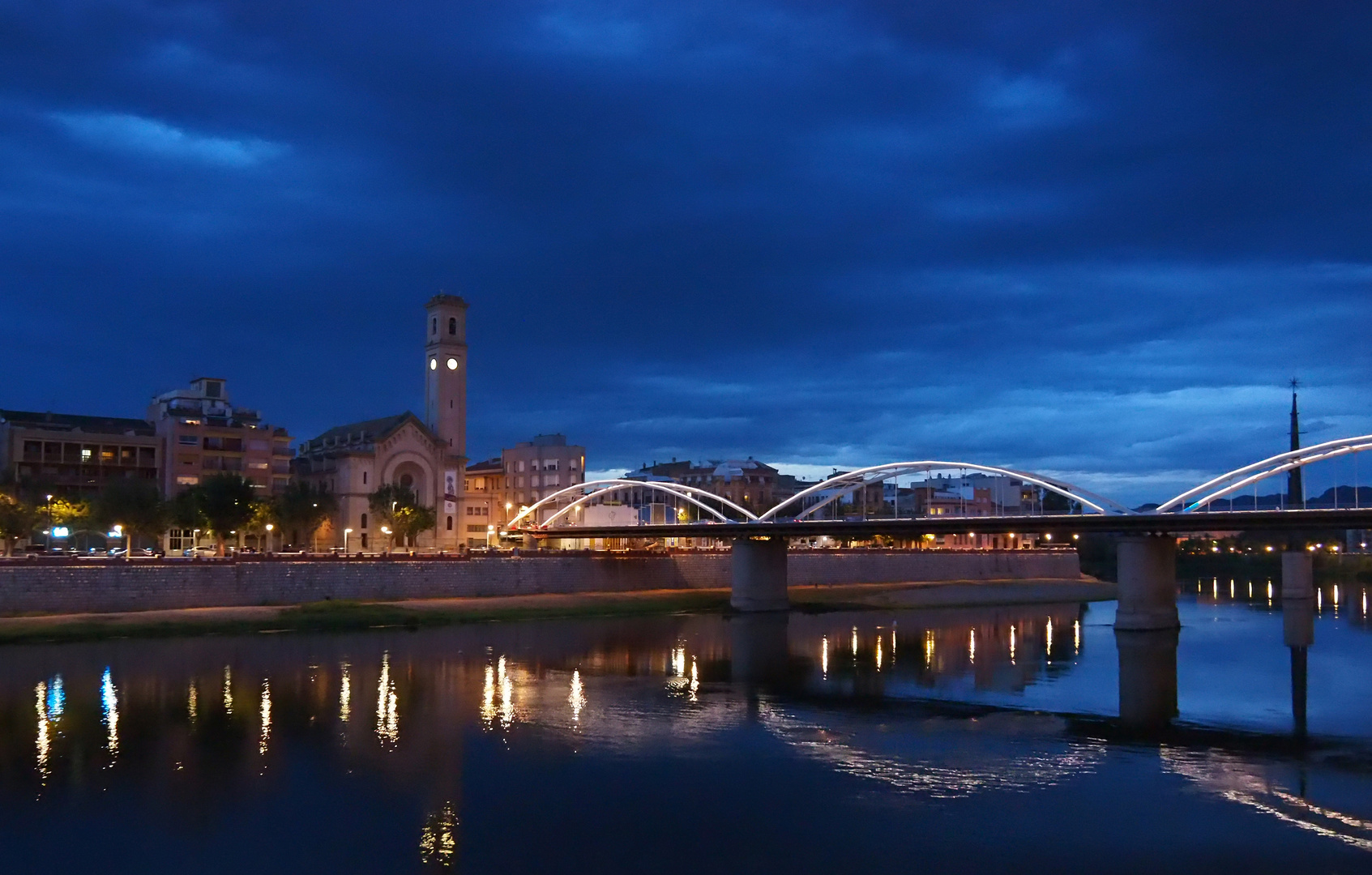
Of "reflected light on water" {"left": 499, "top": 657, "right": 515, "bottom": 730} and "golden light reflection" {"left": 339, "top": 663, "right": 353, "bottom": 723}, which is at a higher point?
"golden light reflection" {"left": 339, "top": 663, "right": 353, "bottom": 723}

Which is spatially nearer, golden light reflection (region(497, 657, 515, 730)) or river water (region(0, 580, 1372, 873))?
river water (region(0, 580, 1372, 873))

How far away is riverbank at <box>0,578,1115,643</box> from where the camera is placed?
55625 millimetres

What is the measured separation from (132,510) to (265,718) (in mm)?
41718

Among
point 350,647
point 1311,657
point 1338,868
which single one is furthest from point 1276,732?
point 350,647

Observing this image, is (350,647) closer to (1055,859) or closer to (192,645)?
(192,645)

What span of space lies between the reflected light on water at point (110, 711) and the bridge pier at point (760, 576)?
43.7 meters

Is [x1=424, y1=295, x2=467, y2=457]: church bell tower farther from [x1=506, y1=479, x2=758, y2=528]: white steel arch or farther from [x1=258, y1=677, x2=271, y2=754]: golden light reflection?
[x1=258, y1=677, x2=271, y2=754]: golden light reflection

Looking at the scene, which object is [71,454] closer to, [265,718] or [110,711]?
[110,711]

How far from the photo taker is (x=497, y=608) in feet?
236

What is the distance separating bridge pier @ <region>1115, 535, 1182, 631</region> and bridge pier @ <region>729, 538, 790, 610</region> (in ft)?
78.2

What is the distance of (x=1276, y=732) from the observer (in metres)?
34.5

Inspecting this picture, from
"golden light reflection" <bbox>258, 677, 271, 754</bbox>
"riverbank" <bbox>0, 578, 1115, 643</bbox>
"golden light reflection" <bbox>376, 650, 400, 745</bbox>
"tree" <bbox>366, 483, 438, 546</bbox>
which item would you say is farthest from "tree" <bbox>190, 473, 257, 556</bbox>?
"golden light reflection" <bbox>258, 677, 271, 754</bbox>

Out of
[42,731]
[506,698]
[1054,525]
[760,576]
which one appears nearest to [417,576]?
[760,576]

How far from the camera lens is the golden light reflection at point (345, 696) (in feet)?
120
